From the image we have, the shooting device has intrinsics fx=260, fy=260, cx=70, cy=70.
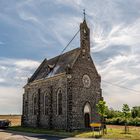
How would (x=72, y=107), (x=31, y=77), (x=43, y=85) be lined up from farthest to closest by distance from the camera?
(x=31, y=77)
(x=43, y=85)
(x=72, y=107)

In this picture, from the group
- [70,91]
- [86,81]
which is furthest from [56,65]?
[70,91]

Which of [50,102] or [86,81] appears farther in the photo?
[50,102]

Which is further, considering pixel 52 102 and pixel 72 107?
pixel 52 102

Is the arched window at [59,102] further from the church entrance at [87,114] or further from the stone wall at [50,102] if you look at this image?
the church entrance at [87,114]

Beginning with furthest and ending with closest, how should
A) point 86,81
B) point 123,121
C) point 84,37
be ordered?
1. point 123,121
2. point 84,37
3. point 86,81

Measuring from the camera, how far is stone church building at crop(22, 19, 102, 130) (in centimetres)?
3678

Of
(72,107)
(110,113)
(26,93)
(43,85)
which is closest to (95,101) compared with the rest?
(72,107)

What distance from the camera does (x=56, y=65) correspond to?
4375cm

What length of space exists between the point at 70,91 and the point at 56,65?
848 centimetres

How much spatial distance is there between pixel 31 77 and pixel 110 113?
2745 centimetres

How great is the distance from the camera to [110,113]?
68.2m

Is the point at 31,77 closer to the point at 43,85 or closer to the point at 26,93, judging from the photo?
the point at 26,93

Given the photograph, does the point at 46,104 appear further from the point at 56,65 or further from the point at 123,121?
the point at 123,121

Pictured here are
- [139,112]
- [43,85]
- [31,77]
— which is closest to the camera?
[43,85]
